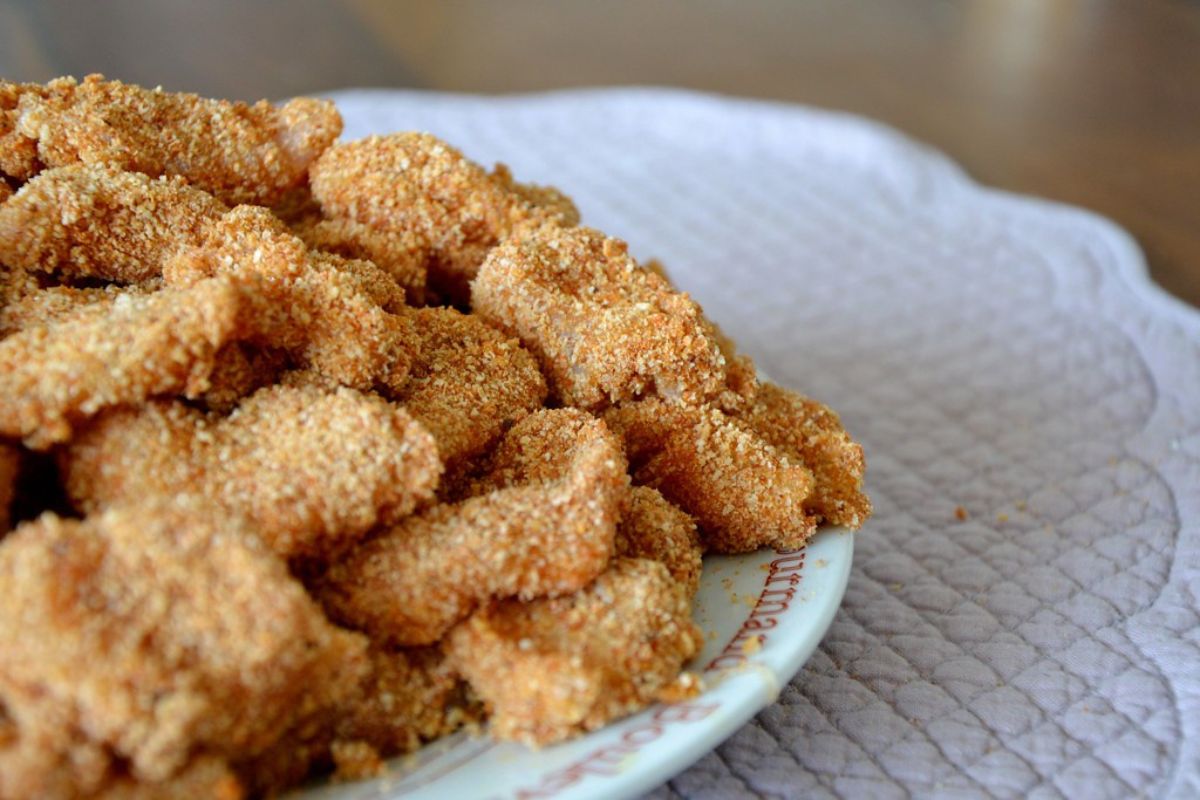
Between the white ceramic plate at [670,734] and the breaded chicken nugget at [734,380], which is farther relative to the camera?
the breaded chicken nugget at [734,380]

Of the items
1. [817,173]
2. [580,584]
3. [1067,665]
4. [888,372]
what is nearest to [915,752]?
[1067,665]

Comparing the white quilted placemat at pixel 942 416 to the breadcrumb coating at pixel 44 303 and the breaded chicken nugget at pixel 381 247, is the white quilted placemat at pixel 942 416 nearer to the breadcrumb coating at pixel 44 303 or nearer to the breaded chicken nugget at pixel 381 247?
the breaded chicken nugget at pixel 381 247

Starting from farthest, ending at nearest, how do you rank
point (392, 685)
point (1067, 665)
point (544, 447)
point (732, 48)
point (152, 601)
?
1. point (732, 48)
2. point (1067, 665)
3. point (544, 447)
4. point (392, 685)
5. point (152, 601)

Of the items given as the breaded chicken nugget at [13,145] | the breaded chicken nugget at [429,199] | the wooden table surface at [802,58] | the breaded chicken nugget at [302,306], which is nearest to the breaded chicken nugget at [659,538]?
the breaded chicken nugget at [302,306]

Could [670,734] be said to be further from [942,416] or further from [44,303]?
[942,416]

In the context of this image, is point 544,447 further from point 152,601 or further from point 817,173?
point 817,173

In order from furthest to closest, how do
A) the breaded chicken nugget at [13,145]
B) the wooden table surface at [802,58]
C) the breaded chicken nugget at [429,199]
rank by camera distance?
the wooden table surface at [802,58], the breaded chicken nugget at [429,199], the breaded chicken nugget at [13,145]
